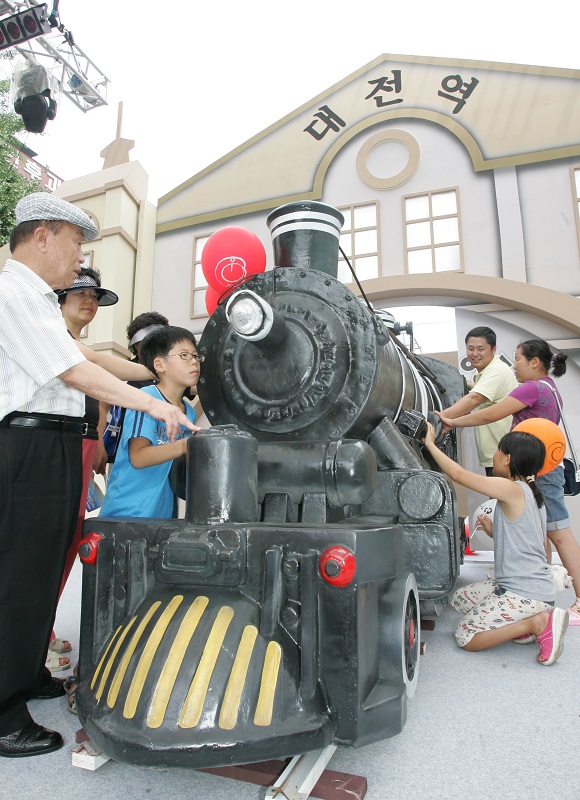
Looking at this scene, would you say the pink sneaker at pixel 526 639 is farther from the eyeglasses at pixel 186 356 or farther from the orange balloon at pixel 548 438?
the eyeglasses at pixel 186 356

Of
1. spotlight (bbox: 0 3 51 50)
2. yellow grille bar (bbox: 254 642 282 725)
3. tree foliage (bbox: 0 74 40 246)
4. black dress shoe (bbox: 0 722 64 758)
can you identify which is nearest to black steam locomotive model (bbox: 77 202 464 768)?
yellow grille bar (bbox: 254 642 282 725)

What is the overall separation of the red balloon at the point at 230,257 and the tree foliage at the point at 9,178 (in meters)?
9.83

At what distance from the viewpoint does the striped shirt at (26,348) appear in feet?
5.80

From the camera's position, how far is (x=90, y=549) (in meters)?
1.78

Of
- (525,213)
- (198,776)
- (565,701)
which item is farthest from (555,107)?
(198,776)

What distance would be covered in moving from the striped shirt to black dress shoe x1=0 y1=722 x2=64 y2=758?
0.98 metres

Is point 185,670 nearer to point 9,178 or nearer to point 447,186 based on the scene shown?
point 447,186

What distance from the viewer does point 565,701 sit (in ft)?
6.82

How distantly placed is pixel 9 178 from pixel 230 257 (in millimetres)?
11372

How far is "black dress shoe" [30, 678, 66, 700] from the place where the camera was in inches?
85.3

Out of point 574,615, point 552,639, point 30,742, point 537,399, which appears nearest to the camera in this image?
point 30,742

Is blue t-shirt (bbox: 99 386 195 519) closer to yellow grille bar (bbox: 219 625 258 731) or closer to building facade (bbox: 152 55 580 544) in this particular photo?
yellow grille bar (bbox: 219 625 258 731)

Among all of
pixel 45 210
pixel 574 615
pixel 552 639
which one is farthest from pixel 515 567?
pixel 45 210

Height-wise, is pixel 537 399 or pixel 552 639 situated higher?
pixel 537 399
